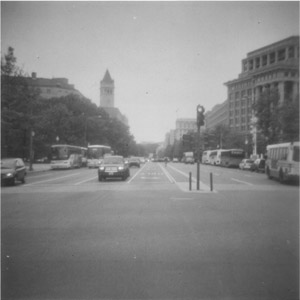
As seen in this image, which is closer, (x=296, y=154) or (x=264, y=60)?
(x=296, y=154)

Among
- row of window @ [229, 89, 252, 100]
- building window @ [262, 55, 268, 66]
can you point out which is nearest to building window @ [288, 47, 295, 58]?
building window @ [262, 55, 268, 66]

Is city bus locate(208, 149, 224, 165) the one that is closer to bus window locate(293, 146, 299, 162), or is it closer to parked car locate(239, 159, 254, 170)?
parked car locate(239, 159, 254, 170)

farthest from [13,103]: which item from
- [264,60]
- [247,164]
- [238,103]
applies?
[238,103]

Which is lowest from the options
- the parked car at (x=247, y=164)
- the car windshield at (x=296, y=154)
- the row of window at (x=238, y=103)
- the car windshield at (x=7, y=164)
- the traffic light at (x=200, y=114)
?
the parked car at (x=247, y=164)

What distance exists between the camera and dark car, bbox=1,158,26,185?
22.8 meters

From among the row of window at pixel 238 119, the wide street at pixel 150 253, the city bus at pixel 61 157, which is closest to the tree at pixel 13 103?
the city bus at pixel 61 157

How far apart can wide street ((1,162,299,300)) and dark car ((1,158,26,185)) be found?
1116 cm

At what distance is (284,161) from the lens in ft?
83.0

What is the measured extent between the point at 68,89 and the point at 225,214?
12378cm

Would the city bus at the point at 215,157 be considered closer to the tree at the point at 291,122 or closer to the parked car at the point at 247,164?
the parked car at the point at 247,164

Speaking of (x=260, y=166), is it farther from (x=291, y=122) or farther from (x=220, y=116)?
(x=220, y=116)

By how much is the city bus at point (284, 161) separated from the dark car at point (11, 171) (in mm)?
15504

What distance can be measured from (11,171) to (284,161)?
15871 millimetres

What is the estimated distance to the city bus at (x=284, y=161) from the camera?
23.6 metres
